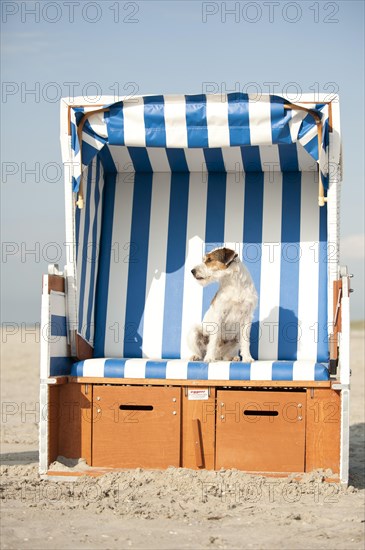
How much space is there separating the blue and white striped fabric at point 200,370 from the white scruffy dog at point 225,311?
0.37 metres

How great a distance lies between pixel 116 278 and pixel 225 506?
107 inches

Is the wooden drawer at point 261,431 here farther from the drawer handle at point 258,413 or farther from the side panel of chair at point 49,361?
the side panel of chair at point 49,361

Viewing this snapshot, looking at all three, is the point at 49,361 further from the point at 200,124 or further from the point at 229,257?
the point at 200,124

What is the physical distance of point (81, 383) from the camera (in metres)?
5.48

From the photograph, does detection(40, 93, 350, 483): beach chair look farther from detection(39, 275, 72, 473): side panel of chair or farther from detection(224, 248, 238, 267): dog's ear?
detection(224, 248, 238, 267): dog's ear

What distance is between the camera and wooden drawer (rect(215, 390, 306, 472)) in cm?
526

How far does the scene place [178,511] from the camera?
4.31m

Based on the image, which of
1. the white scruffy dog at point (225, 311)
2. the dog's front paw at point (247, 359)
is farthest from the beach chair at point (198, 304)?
the white scruffy dog at point (225, 311)

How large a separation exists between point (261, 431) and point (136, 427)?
2.89ft

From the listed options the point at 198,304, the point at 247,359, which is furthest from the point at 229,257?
the point at 198,304

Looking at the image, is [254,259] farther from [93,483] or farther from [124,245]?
[93,483]

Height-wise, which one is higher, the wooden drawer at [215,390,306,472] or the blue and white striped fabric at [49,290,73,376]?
the blue and white striped fabric at [49,290,73,376]

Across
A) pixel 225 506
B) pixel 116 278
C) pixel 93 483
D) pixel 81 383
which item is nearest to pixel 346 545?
pixel 225 506

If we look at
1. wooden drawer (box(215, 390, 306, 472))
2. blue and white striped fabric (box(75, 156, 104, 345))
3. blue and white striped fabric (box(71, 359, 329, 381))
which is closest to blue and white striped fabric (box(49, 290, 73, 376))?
blue and white striped fabric (box(71, 359, 329, 381))
